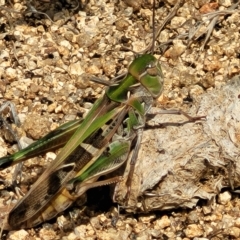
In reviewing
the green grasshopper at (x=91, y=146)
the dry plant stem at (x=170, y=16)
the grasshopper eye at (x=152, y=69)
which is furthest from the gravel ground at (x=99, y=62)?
the grasshopper eye at (x=152, y=69)

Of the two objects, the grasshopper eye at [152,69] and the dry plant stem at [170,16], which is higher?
the grasshopper eye at [152,69]

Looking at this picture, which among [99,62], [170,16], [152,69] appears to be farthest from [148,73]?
[170,16]

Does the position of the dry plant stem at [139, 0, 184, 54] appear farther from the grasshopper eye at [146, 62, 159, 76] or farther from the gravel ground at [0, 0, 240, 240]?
the grasshopper eye at [146, 62, 159, 76]

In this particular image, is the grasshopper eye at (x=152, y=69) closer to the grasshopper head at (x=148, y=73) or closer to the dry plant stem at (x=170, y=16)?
the grasshopper head at (x=148, y=73)

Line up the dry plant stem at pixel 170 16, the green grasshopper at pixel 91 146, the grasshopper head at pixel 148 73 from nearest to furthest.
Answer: the green grasshopper at pixel 91 146
the grasshopper head at pixel 148 73
the dry plant stem at pixel 170 16

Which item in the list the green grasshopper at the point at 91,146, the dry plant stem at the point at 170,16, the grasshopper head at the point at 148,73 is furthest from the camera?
the dry plant stem at the point at 170,16

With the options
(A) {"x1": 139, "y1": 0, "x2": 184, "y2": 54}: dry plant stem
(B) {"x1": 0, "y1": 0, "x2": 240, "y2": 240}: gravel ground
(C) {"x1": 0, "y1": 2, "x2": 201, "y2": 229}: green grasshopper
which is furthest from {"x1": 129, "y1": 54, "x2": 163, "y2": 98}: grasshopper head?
(A) {"x1": 139, "y1": 0, "x2": 184, "y2": 54}: dry plant stem

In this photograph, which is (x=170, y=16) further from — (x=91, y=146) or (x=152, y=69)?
(x=91, y=146)

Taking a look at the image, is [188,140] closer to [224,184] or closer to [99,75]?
[224,184]
